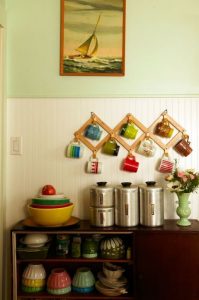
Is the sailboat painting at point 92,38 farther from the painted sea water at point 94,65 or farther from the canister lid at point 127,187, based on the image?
the canister lid at point 127,187

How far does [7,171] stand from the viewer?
2.06 metres

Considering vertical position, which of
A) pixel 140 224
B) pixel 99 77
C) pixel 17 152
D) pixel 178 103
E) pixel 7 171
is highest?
pixel 99 77

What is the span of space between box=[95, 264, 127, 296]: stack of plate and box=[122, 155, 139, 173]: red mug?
612 mm

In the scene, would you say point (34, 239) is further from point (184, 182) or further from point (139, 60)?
point (139, 60)

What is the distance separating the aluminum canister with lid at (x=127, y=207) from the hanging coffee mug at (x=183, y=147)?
1.38ft

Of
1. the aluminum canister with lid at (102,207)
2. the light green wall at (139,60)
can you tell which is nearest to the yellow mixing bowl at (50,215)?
the aluminum canister with lid at (102,207)

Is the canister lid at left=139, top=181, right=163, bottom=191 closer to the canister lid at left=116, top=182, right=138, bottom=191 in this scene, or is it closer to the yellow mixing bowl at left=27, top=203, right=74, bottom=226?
the canister lid at left=116, top=182, right=138, bottom=191

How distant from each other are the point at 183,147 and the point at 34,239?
3.49 ft

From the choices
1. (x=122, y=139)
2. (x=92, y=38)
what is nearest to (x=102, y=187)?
(x=122, y=139)

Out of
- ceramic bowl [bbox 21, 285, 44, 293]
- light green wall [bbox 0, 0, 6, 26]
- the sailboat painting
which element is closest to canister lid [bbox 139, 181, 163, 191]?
the sailboat painting

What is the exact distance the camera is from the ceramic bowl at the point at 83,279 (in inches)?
71.1

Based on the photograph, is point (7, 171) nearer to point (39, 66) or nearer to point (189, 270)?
point (39, 66)

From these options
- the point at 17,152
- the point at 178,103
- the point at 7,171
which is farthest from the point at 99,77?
the point at 7,171

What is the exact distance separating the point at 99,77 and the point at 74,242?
105cm
